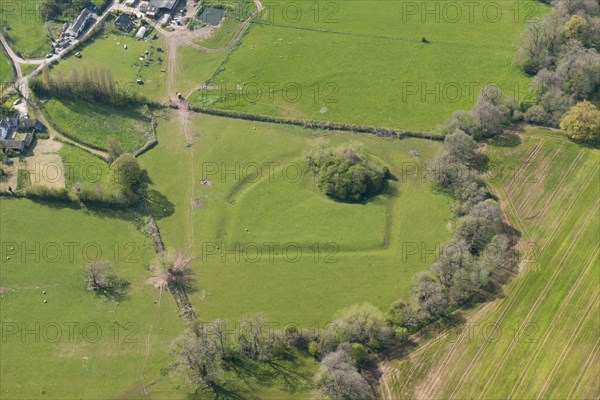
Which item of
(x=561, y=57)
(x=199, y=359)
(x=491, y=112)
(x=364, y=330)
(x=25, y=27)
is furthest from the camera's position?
(x=25, y=27)

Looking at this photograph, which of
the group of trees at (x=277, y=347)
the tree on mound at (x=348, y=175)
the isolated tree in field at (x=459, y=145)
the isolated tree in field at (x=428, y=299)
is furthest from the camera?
the isolated tree in field at (x=459, y=145)

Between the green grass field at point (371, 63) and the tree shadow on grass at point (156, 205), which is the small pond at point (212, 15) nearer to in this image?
the green grass field at point (371, 63)

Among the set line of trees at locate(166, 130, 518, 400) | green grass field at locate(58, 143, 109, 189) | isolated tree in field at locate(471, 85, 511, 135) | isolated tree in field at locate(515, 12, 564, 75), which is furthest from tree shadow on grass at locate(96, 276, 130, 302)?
isolated tree in field at locate(515, 12, 564, 75)

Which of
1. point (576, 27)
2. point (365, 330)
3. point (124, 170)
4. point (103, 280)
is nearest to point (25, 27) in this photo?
point (124, 170)

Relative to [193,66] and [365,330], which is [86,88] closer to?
[193,66]

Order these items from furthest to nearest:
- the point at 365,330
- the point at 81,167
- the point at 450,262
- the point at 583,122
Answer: the point at 583,122, the point at 81,167, the point at 450,262, the point at 365,330

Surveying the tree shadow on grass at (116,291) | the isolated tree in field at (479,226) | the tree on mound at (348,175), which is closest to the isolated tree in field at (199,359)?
the tree shadow on grass at (116,291)
